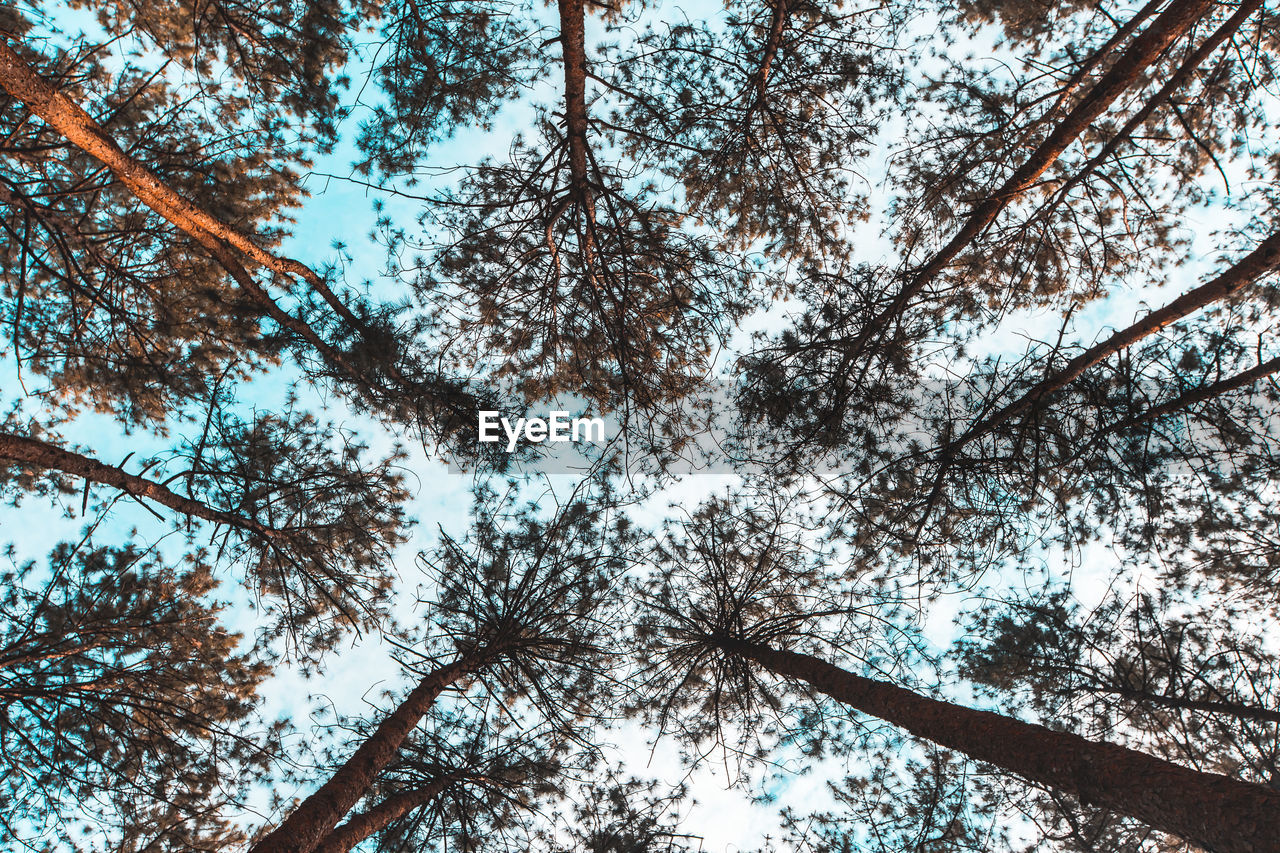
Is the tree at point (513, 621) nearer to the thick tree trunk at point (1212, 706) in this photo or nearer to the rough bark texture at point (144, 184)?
the rough bark texture at point (144, 184)

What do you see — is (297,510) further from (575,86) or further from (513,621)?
(575,86)

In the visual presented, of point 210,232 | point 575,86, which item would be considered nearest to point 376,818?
point 210,232

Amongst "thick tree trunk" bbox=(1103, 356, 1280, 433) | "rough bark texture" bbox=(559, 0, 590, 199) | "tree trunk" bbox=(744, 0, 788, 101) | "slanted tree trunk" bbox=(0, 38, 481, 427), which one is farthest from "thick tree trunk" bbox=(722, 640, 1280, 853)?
"tree trunk" bbox=(744, 0, 788, 101)

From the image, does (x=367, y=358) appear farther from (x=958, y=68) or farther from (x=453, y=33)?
(x=958, y=68)

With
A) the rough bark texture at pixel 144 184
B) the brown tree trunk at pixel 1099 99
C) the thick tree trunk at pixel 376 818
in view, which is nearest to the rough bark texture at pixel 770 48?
the brown tree trunk at pixel 1099 99

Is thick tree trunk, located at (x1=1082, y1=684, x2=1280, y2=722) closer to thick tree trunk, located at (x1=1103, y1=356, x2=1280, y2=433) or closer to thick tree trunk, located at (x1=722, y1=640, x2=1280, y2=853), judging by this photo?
thick tree trunk, located at (x1=722, y1=640, x2=1280, y2=853)

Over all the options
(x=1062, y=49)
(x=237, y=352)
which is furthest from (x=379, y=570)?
(x=1062, y=49)
